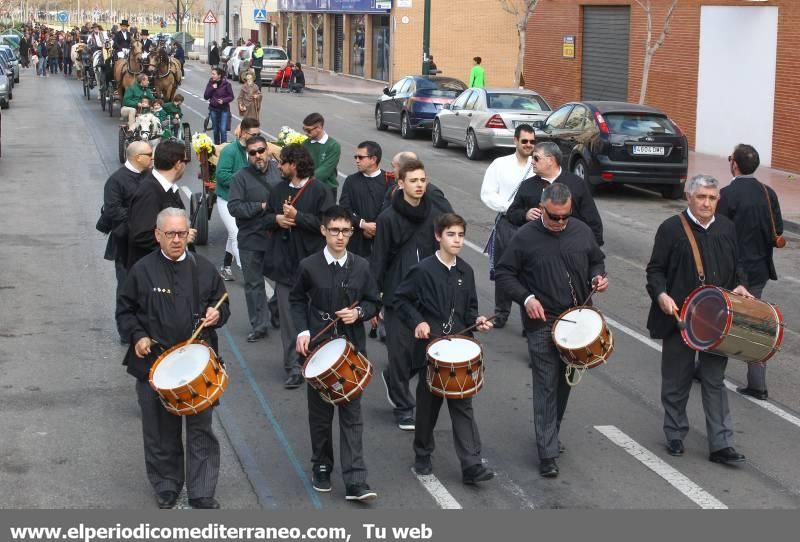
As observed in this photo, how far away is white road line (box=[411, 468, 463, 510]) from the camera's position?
7965 millimetres

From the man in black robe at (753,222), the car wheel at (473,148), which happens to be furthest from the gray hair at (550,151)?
the car wheel at (473,148)

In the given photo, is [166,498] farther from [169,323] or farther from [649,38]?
[649,38]

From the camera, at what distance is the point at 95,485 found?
27.0 ft

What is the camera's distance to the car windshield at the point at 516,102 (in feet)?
92.4

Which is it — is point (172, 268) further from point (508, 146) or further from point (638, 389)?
point (508, 146)

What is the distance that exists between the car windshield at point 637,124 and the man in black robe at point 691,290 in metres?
13.5

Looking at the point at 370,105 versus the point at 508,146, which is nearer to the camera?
the point at 508,146

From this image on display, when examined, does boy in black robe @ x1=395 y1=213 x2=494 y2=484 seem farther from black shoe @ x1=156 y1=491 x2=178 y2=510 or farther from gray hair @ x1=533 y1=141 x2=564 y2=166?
gray hair @ x1=533 y1=141 x2=564 y2=166

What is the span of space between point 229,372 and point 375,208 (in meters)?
1.83

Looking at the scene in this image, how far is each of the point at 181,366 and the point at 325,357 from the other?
34.7 inches

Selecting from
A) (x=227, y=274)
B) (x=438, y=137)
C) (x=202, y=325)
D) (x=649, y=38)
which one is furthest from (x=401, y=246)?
(x=649, y=38)

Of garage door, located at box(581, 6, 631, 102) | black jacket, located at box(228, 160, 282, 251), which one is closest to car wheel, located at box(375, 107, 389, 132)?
garage door, located at box(581, 6, 631, 102)

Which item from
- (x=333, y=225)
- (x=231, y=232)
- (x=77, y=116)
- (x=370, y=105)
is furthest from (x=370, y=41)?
(x=333, y=225)

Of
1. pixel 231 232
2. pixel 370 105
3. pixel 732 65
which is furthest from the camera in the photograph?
pixel 370 105
